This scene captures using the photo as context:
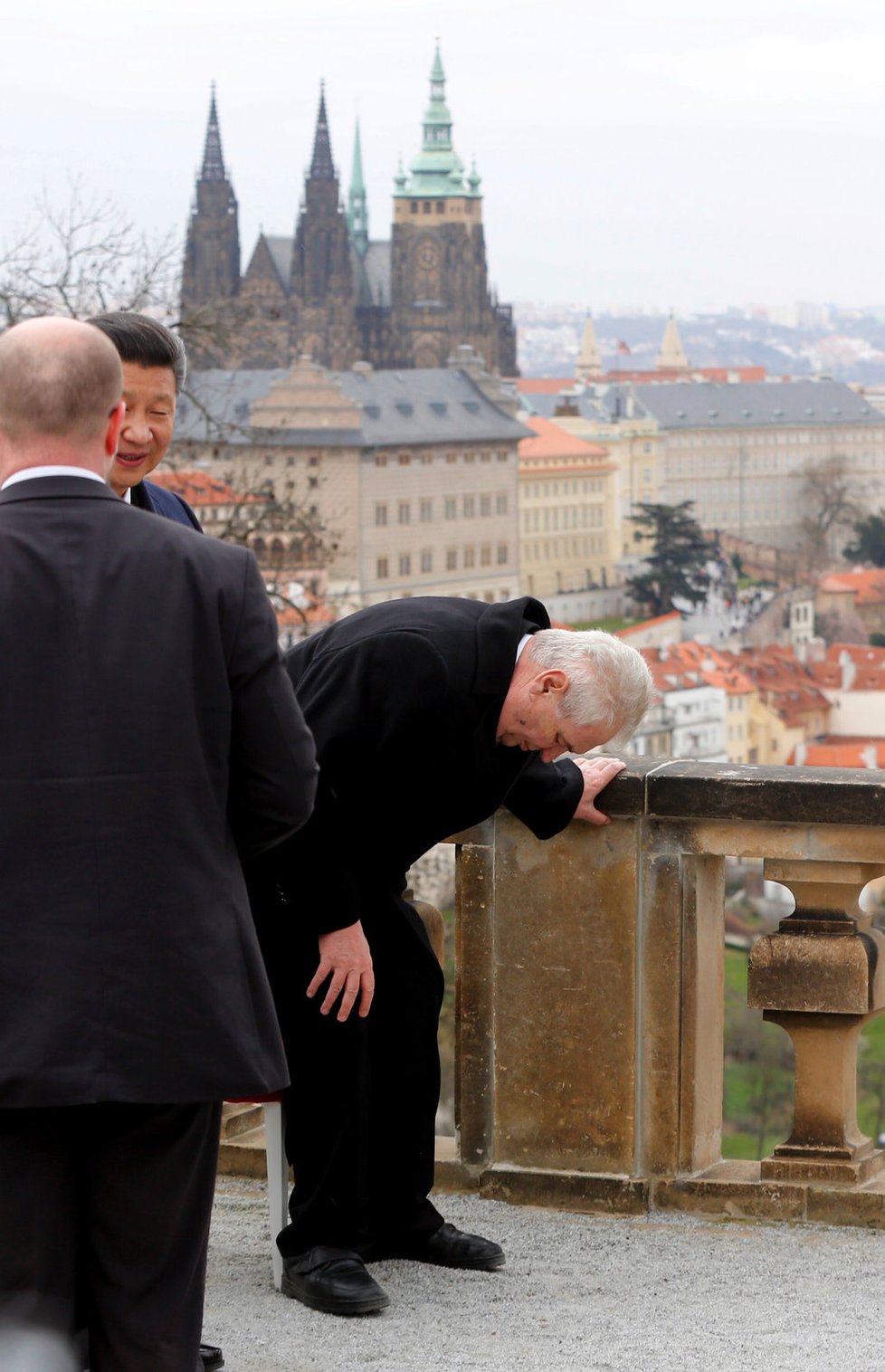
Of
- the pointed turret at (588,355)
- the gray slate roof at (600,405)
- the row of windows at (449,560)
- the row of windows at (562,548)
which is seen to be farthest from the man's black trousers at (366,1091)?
the pointed turret at (588,355)

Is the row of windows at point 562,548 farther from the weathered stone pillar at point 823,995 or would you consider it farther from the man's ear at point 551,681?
the man's ear at point 551,681

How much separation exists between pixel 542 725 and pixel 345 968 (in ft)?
1.29

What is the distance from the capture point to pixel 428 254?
103 metres

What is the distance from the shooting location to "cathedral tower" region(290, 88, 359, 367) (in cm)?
9994

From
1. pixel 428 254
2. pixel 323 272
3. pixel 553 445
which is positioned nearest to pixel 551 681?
pixel 553 445

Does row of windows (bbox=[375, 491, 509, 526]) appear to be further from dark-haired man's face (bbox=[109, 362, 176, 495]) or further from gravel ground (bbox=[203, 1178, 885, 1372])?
dark-haired man's face (bbox=[109, 362, 176, 495])

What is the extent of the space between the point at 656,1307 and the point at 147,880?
1272 millimetres

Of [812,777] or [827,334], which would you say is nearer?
[812,777]

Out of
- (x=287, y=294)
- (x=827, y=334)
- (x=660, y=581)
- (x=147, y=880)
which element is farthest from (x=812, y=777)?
(x=827, y=334)

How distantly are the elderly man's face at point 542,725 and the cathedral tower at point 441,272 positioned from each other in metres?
98.2

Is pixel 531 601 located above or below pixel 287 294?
below

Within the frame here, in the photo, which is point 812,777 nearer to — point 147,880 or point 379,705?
point 379,705

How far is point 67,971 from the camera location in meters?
1.76

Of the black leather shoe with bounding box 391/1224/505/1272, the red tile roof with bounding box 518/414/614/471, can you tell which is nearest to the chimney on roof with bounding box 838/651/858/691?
the red tile roof with bounding box 518/414/614/471
